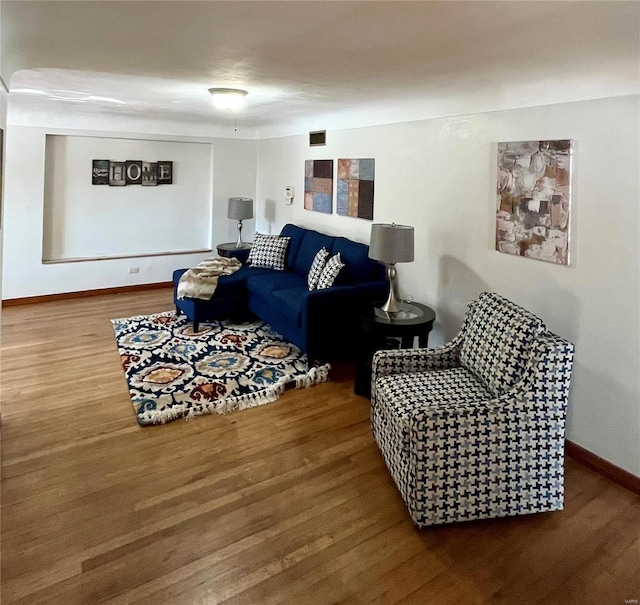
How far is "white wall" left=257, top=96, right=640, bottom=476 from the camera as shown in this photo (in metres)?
2.54

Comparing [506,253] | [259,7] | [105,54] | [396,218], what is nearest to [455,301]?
[506,253]

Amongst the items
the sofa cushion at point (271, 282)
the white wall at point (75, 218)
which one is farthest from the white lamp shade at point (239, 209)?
the sofa cushion at point (271, 282)

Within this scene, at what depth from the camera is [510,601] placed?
187 cm

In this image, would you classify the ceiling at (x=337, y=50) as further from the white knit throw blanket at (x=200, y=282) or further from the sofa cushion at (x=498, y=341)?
the white knit throw blanket at (x=200, y=282)

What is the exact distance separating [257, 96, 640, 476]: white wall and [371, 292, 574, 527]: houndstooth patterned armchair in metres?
0.57

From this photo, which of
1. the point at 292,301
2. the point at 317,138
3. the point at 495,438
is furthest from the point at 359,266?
the point at 495,438

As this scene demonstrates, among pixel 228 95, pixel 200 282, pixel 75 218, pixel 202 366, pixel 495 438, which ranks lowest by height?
pixel 202 366

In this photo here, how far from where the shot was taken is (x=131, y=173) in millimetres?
6164

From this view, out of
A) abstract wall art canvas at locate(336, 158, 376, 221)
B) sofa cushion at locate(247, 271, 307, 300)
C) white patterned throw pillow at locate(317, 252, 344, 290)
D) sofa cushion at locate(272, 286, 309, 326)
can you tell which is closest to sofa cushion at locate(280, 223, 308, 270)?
sofa cushion at locate(247, 271, 307, 300)

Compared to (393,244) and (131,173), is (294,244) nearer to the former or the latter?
(393,244)

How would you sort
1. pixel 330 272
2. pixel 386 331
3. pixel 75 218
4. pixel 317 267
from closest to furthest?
pixel 386 331 < pixel 330 272 < pixel 317 267 < pixel 75 218

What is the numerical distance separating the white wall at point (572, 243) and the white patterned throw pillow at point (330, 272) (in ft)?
1.85

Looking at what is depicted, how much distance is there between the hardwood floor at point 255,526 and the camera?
1.91 m

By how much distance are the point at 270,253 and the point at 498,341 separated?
3265 millimetres
